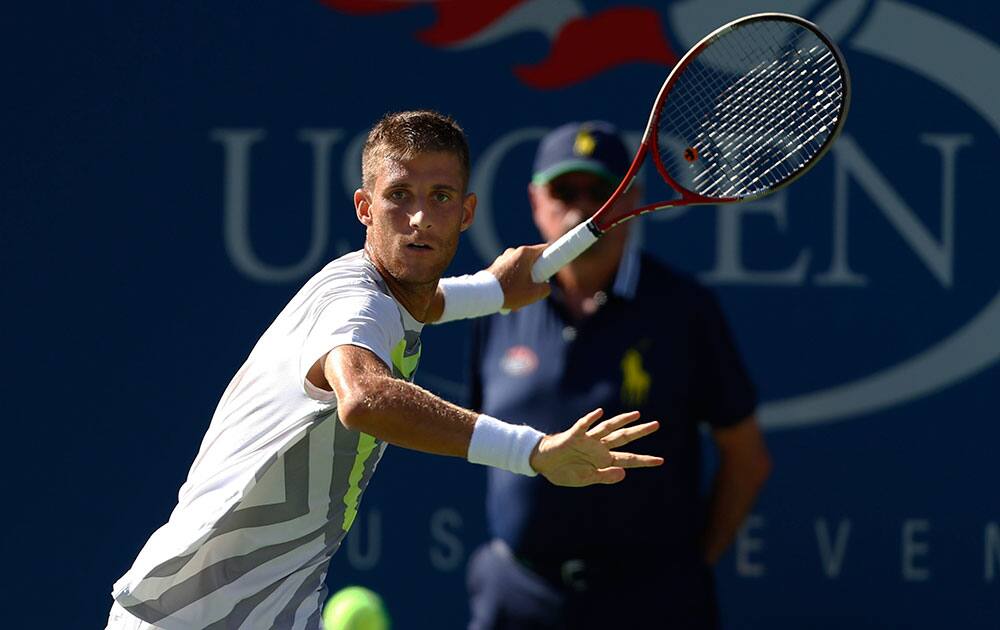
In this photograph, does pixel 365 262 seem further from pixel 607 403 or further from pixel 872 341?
pixel 872 341

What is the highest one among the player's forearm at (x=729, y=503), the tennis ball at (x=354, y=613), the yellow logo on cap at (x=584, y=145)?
the yellow logo on cap at (x=584, y=145)

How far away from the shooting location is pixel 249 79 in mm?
6066

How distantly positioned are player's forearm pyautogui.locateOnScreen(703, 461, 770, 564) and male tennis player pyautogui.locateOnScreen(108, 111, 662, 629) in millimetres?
1892

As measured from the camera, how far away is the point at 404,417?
3.32 meters

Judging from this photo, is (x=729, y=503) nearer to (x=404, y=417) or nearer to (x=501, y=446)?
(x=501, y=446)

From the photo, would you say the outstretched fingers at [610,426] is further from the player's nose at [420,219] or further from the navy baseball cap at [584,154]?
the navy baseball cap at [584,154]

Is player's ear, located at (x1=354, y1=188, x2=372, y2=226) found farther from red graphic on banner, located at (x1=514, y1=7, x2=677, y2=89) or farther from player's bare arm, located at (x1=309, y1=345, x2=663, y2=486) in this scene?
red graphic on banner, located at (x1=514, y1=7, x2=677, y2=89)

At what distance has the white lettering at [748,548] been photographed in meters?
6.00

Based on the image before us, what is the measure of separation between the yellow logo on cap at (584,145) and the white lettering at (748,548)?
4.56ft

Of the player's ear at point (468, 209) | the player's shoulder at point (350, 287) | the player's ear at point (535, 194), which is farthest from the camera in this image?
the player's ear at point (535, 194)

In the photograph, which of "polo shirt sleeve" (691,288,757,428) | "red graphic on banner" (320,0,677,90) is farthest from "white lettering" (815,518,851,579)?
"red graphic on banner" (320,0,677,90)

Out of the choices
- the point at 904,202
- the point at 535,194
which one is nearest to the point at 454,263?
the point at 535,194

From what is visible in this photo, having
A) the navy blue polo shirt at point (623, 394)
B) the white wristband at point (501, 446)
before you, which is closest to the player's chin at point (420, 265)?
the white wristband at point (501, 446)

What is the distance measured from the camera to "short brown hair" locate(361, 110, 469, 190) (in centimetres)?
379
